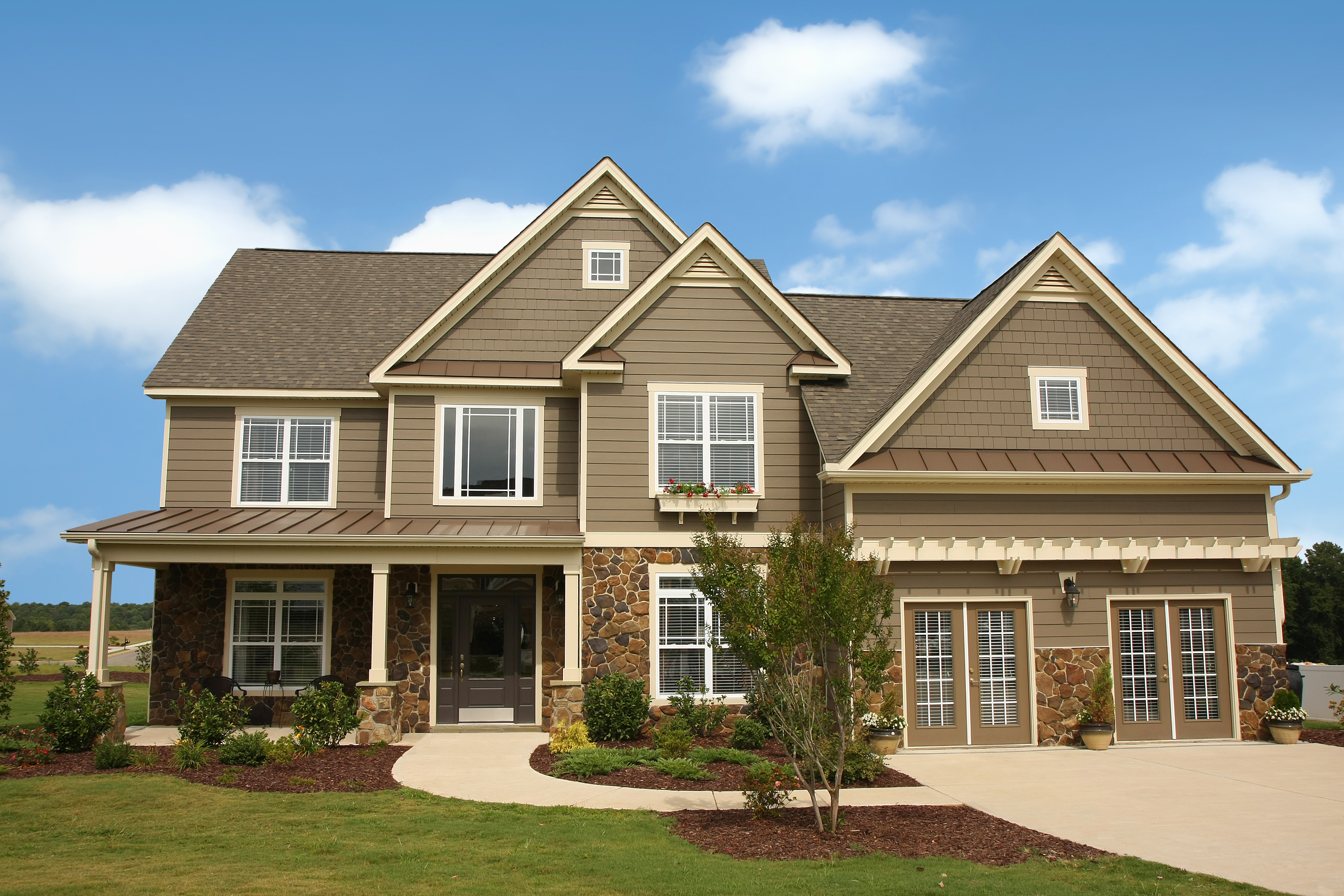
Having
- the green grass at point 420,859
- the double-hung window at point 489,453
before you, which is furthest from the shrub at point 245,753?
the double-hung window at point 489,453

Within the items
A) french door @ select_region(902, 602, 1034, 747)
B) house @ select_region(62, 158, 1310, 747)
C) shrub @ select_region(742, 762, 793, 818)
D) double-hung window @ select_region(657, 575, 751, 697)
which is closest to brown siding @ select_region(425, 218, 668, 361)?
house @ select_region(62, 158, 1310, 747)

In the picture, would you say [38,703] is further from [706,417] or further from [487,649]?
[706,417]

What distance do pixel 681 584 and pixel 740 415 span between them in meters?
2.86

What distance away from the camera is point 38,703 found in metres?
22.0

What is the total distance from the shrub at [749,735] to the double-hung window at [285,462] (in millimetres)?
8163

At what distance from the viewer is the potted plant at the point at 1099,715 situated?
14.4 metres

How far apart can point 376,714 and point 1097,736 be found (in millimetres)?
10370

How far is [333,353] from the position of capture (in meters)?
18.2

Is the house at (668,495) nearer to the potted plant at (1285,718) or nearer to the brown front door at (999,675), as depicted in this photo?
the brown front door at (999,675)

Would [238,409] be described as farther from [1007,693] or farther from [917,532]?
[1007,693]

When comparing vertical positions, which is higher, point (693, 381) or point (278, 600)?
point (693, 381)

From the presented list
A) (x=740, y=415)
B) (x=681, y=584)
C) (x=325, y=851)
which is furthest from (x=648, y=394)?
(x=325, y=851)

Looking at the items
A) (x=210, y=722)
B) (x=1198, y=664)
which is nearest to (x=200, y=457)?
(x=210, y=722)

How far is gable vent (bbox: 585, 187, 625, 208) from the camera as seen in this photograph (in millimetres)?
18219
